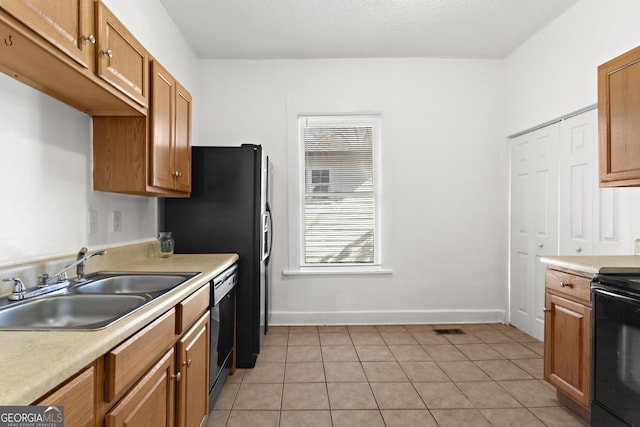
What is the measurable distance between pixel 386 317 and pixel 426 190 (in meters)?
1.46

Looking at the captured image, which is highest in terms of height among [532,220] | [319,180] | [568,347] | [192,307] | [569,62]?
[569,62]

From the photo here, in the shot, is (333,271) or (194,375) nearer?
(194,375)

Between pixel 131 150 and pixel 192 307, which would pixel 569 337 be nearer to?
pixel 192 307

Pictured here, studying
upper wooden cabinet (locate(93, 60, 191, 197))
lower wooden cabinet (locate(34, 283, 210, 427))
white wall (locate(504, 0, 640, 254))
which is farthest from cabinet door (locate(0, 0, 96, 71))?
white wall (locate(504, 0, 640, 254))

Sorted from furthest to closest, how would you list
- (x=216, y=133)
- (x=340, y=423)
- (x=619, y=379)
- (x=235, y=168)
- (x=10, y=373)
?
(x=216, y=133) < (x=235, y=168) < (x=340, y=423) < (x=619, y=379) < (x=10, y=373)

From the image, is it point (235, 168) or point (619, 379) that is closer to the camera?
point (619, 379)

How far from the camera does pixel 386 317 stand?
408 centimetres

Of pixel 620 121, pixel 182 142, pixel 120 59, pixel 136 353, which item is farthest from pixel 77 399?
pixel 620 121

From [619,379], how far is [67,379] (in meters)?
2.18

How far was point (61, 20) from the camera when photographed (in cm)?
130

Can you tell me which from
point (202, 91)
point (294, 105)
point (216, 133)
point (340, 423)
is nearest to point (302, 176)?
point (294, 105)

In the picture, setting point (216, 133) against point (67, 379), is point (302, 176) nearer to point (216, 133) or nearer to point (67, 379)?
point (216, 133)

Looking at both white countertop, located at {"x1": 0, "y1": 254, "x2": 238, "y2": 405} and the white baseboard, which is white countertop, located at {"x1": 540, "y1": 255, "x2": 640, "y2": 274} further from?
white countertop, located at {"x1": 0, "y1": 254, "x2": 238, "y2": 405}

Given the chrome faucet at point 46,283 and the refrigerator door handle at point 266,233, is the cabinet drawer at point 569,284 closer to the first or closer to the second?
the refrigerator door handle at point 266,233
